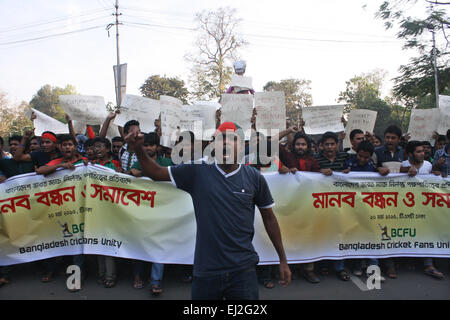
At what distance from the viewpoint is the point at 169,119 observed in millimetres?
4750

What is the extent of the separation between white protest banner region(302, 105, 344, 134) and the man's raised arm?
3.30 m

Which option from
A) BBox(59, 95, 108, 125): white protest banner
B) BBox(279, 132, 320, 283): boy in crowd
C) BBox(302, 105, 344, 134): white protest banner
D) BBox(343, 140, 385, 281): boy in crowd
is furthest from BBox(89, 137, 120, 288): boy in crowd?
BBox(343, 140, 385, 281): boy in crowd

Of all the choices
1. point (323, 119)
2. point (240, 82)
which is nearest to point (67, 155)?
point (240, 82)

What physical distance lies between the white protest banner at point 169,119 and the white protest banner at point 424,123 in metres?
3.83

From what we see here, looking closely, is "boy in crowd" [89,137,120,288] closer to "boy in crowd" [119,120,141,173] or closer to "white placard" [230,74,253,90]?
"boy in crowd" [119,120,141,173]

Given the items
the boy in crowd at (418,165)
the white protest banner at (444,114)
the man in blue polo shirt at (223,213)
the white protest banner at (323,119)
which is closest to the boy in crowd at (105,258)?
the man in blue polo shirt at (223,213)

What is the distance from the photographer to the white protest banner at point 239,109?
15.7 ft

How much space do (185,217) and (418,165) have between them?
324 centimetres

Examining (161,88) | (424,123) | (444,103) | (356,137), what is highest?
(161,88)

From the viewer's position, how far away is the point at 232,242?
2139 millimetres

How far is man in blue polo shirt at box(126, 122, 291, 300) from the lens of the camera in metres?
2.09

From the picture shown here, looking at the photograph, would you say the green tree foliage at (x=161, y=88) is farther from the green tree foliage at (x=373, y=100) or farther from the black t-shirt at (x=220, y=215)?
the black t-shirt at (x=220, y=215)

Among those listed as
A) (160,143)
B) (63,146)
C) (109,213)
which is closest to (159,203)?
(109,213)

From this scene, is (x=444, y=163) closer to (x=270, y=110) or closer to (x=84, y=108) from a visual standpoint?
(x=270, y=110)
